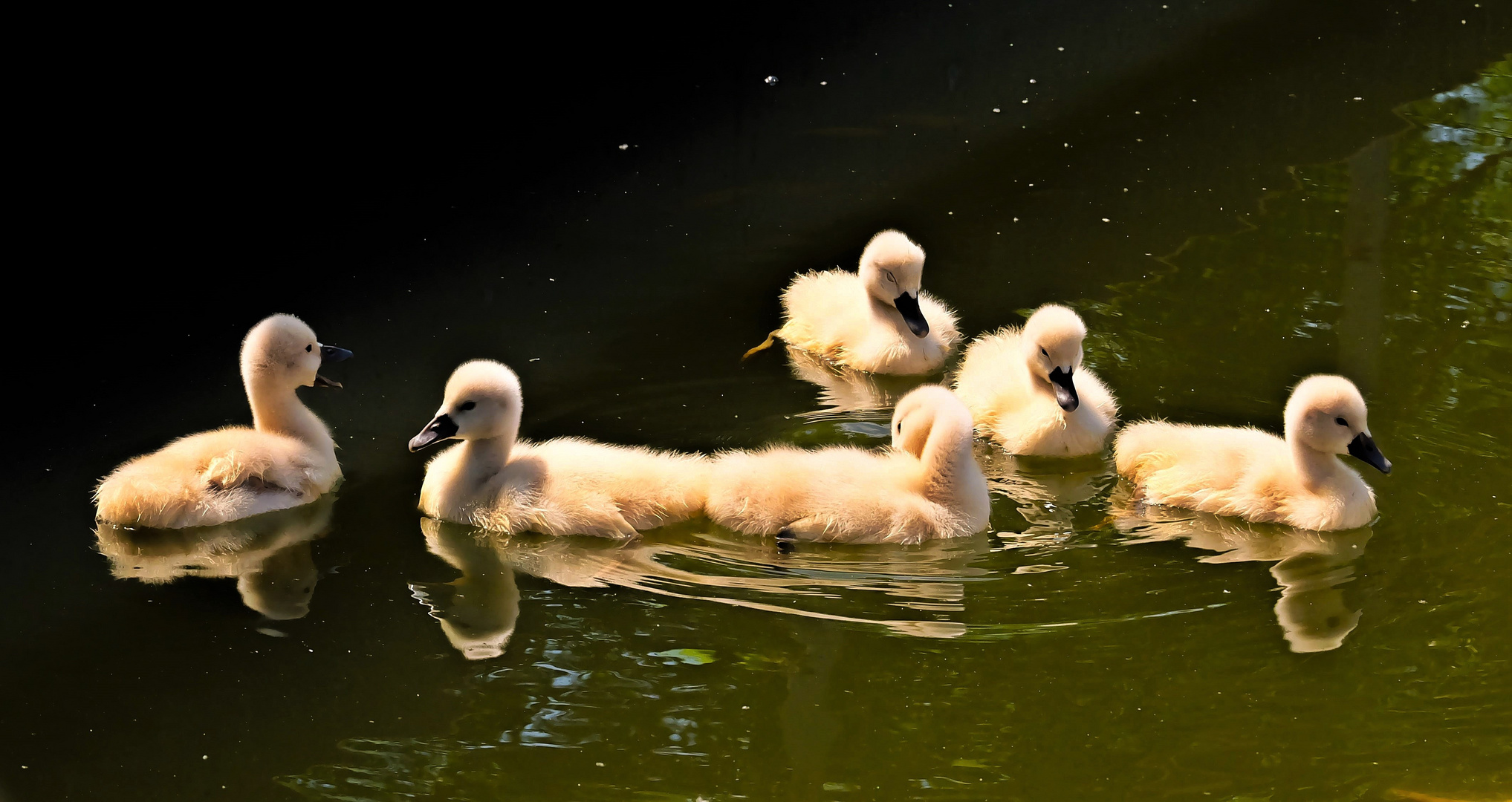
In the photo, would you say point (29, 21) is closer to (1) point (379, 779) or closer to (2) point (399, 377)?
(2) point (399, 377)

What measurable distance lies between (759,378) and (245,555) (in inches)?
77.2

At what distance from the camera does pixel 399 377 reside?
574cm

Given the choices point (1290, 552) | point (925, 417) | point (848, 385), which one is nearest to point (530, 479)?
point (925, 417)

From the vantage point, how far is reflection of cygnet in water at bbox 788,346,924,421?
5609 millimetres

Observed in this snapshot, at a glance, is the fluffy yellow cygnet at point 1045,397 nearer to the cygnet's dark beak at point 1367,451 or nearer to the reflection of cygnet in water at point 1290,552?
the reflection of cygnet in water at point 1290,552

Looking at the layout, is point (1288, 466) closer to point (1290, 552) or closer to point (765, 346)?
point (1290, 552)

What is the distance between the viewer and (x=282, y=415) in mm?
4934

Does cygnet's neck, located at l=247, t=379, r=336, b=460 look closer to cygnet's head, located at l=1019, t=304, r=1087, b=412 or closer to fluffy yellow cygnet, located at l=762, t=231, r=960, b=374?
fluffy yellow cygnet, located at l=762, t=231, r=960, b=374

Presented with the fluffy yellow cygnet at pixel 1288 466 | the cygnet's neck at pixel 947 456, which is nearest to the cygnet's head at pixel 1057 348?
the fluffy yellow cygnet at pixel 1288 466

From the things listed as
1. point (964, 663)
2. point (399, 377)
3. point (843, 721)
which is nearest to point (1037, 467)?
point (964, 663)

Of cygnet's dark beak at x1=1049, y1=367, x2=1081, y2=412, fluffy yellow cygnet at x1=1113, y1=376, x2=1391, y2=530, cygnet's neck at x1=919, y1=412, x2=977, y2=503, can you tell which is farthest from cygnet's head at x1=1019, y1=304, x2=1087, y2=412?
cygnet's neck at x1=919, y1=412, x2=977, y2=503

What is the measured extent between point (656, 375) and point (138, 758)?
246 cm

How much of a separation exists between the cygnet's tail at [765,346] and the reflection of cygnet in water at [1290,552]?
5.22 ft

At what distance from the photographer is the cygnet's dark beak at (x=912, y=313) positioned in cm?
570
